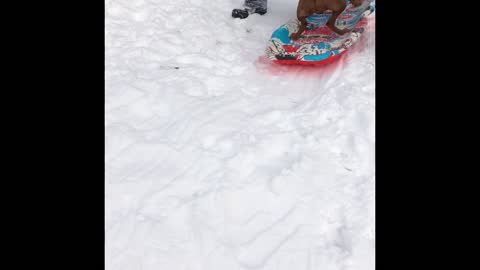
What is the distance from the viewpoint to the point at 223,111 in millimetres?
2627

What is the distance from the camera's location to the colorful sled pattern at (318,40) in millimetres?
3127

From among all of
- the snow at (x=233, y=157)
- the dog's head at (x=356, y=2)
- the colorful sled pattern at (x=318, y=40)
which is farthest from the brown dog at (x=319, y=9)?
the dog's head at (x=356, y=2)

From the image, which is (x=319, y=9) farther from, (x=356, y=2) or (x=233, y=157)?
(x=233, y=157)

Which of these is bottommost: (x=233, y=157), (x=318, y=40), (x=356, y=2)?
(x=233, y=157)

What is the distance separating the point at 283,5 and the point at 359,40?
72.5 inches

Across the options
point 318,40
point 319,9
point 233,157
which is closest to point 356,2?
point 319,9

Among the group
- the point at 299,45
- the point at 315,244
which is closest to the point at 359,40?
the point at 299,45

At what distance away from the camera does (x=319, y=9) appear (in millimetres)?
3256

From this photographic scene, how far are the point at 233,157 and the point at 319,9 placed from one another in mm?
1970

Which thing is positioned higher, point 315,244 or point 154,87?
point 154,87

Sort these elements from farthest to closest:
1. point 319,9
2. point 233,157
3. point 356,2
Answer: point 356,2 < point 319,9 < point 233,157

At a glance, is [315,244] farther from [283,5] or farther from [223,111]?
[283,5]

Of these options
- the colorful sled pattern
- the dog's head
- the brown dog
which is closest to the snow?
the colorful sled pattern

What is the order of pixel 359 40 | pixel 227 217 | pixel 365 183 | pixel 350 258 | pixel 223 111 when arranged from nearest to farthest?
pixel 350 258 → pixel 227 217 → pixel 365 183 → pixel 223 111 → pixel 359 40
